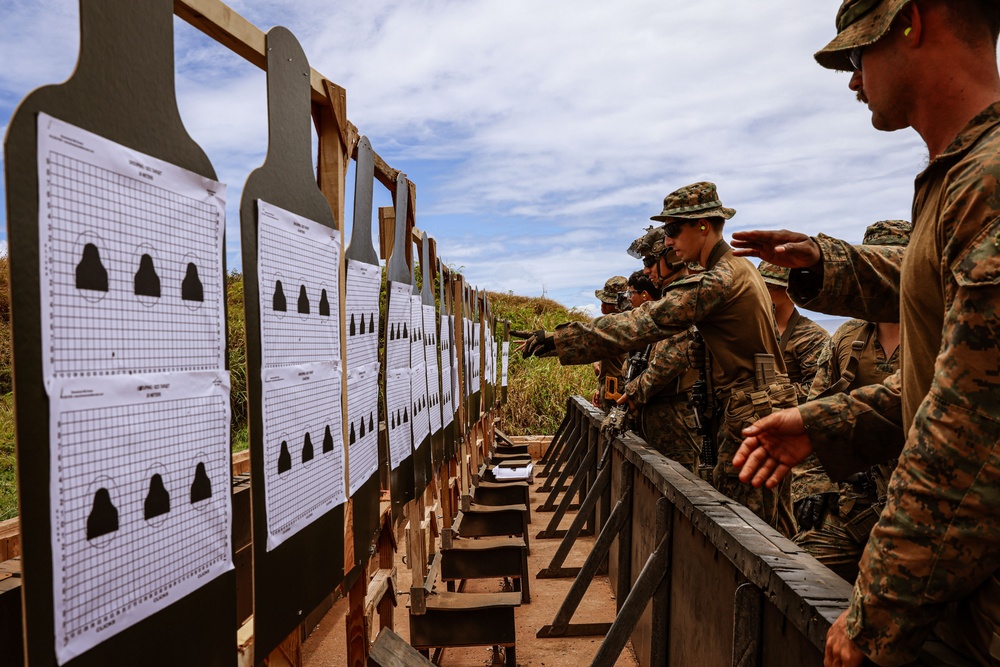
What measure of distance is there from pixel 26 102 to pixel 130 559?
29.5 inches

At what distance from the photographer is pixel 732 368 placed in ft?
13.9

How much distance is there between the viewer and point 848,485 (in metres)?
3.71

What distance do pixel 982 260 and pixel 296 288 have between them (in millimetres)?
1513

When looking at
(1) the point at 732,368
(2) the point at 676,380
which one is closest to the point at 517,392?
(2) the point at 676,380

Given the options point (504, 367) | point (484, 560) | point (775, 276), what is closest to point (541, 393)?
point (504, 367)

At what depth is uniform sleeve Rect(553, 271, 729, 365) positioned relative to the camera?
3.97 meters

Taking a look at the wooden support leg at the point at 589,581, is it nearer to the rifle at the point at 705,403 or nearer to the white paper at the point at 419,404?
the rifle at the point at 705,403

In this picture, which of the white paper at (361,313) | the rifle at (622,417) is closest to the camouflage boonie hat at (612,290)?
the rifle at (622,417)

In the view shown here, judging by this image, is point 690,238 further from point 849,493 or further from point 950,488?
point 950,488

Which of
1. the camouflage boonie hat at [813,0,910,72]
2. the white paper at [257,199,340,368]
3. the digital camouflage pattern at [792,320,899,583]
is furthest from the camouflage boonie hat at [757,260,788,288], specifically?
the white paper at [257,199,340,368]

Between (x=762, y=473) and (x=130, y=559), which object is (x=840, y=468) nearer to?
(x=762, y=473)

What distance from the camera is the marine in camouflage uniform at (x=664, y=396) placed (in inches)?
208

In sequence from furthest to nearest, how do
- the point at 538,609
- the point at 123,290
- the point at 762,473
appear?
the point at 538,609 < the point at 762,473 < the point at 123,290

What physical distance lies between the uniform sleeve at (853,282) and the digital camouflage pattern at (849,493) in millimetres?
1589
